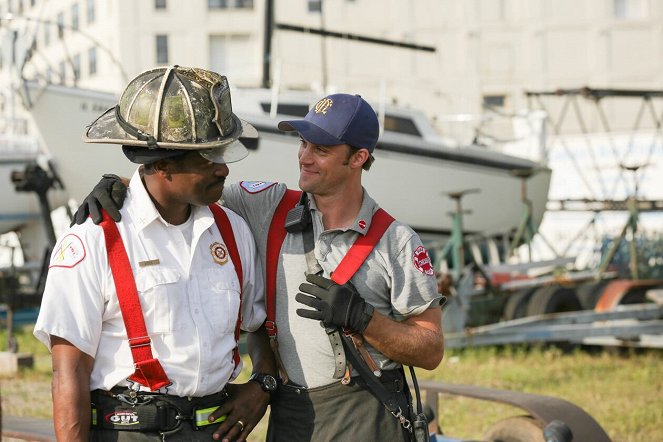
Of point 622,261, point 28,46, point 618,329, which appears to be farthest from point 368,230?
point 28,46

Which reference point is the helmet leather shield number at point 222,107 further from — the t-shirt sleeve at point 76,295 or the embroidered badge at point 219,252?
the t-shirt sleeve at point 76,295

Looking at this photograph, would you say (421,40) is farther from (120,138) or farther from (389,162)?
(120,138)

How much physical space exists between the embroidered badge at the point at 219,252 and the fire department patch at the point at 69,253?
40 centimetres

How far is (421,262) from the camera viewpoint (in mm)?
3236

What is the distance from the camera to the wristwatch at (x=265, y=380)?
3.28 m

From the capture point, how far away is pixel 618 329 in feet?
32.3

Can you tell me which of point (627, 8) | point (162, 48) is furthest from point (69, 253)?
point (627, 8)

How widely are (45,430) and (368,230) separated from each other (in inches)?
71.3

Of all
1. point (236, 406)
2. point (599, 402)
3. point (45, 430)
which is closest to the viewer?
point (236, 406)

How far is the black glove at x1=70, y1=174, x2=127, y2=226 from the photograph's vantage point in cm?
294

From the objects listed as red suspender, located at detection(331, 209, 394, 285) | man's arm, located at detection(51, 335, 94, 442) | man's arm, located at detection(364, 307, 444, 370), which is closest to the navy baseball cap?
red suspender, located at detection(331, 209, 394, 285)

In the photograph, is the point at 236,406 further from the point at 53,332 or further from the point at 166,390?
the point at 53,332

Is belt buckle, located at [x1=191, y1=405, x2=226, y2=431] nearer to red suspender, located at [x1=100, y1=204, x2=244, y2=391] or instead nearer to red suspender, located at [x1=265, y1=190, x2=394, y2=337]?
red suspender, located at [x1=100, y1=204, x2=244, y2=391]

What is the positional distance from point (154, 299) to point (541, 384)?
21.5 feet
